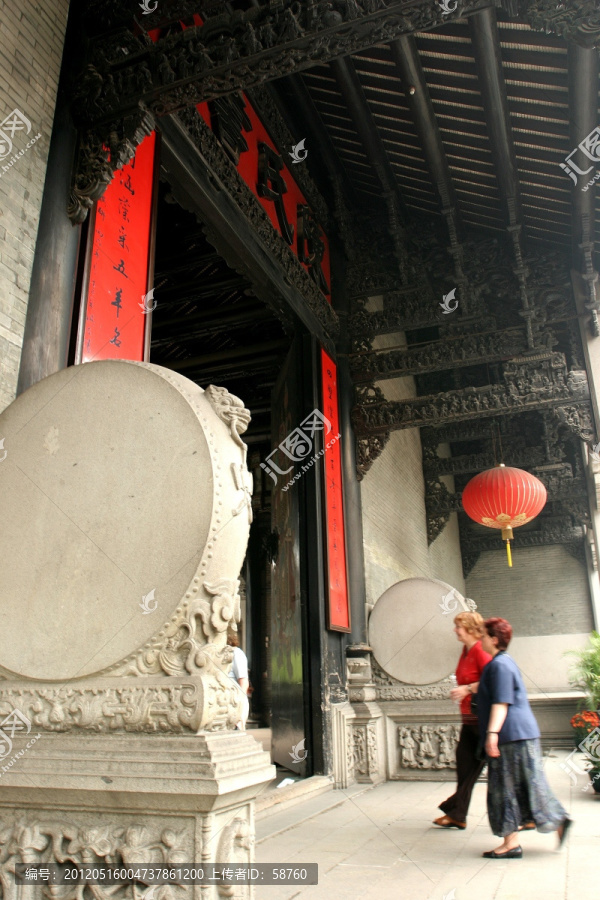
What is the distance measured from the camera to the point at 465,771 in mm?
3303

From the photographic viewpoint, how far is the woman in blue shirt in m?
2.64

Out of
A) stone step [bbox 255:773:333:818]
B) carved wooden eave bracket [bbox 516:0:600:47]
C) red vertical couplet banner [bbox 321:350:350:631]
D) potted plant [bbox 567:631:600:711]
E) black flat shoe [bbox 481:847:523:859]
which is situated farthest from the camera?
potted plant [bbox 567:631:600:711]

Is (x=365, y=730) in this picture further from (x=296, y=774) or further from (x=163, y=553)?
(x=163, y=553)

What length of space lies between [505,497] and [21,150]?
5.74 metres

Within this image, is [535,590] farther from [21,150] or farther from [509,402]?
[21,150]

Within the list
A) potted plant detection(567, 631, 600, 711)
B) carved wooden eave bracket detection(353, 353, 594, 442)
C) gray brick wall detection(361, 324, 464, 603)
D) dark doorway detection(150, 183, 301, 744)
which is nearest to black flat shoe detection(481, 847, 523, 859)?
dark doorway detection(150, 183, 301, 744)

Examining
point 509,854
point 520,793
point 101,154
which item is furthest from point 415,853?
point 101,154

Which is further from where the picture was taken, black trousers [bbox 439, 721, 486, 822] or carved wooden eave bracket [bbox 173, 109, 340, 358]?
carved wooden eave bracket [bbox 173, 109, 340, 358]

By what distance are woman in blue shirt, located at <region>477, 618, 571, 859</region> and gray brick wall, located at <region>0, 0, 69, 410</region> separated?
7.12ft

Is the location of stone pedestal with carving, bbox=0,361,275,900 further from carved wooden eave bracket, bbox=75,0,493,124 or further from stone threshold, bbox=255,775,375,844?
stone threshold, bbox=255,775,375,844

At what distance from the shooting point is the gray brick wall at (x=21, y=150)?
2.43m

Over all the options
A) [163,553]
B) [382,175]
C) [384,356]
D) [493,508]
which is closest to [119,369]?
[163,553]

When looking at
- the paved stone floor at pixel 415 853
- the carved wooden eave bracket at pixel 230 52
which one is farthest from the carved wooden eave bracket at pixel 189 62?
the paved stone floor at pixel 415 853

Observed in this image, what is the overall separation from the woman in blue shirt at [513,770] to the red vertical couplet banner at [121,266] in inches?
81.9
